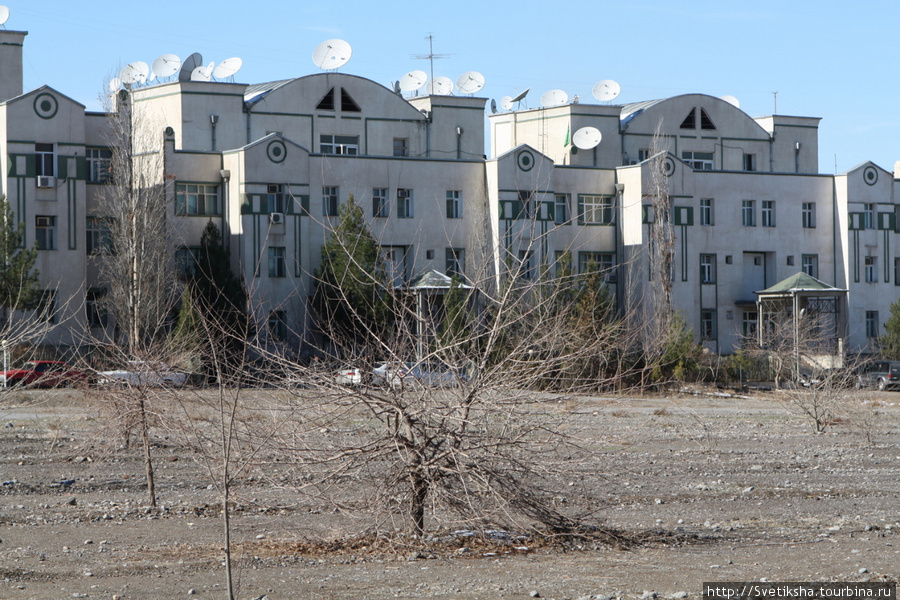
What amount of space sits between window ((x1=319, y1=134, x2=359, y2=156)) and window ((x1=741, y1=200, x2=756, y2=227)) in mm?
19061

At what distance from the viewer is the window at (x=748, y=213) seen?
2319 inches

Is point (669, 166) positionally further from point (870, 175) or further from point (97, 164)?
point (97, 164)

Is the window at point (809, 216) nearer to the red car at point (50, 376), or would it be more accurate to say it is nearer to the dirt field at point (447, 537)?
the dirt field at point (447, 537)

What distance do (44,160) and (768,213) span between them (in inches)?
1339

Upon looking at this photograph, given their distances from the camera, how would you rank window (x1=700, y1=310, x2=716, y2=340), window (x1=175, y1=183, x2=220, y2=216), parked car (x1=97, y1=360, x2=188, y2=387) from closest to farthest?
parked car (x1=97, y1=360, x2=188, y2=387)
window (x1=175, y1=183, x2=220, y2=216)
window (x1=700, y1=310, x2=716, y2=340)

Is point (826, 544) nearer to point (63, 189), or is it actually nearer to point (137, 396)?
point (137, 396)

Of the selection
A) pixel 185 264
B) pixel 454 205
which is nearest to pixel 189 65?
pixel 185 264

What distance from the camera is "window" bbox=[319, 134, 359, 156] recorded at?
5628cm

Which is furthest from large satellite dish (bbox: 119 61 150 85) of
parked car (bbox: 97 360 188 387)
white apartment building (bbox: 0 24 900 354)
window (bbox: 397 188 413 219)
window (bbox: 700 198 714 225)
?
parked car (bbox: 97 360 188 387)

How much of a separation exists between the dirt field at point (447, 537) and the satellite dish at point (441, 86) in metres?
40.8

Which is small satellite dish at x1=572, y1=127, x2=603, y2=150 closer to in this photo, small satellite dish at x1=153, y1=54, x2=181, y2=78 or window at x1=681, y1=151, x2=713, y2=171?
window at x1=681, y1=151, x2=713, y2=171

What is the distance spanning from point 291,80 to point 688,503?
142 ft

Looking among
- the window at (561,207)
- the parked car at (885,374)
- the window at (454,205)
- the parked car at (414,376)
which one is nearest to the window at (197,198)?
the window at (454,205)

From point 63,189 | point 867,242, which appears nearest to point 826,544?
point 63,189
